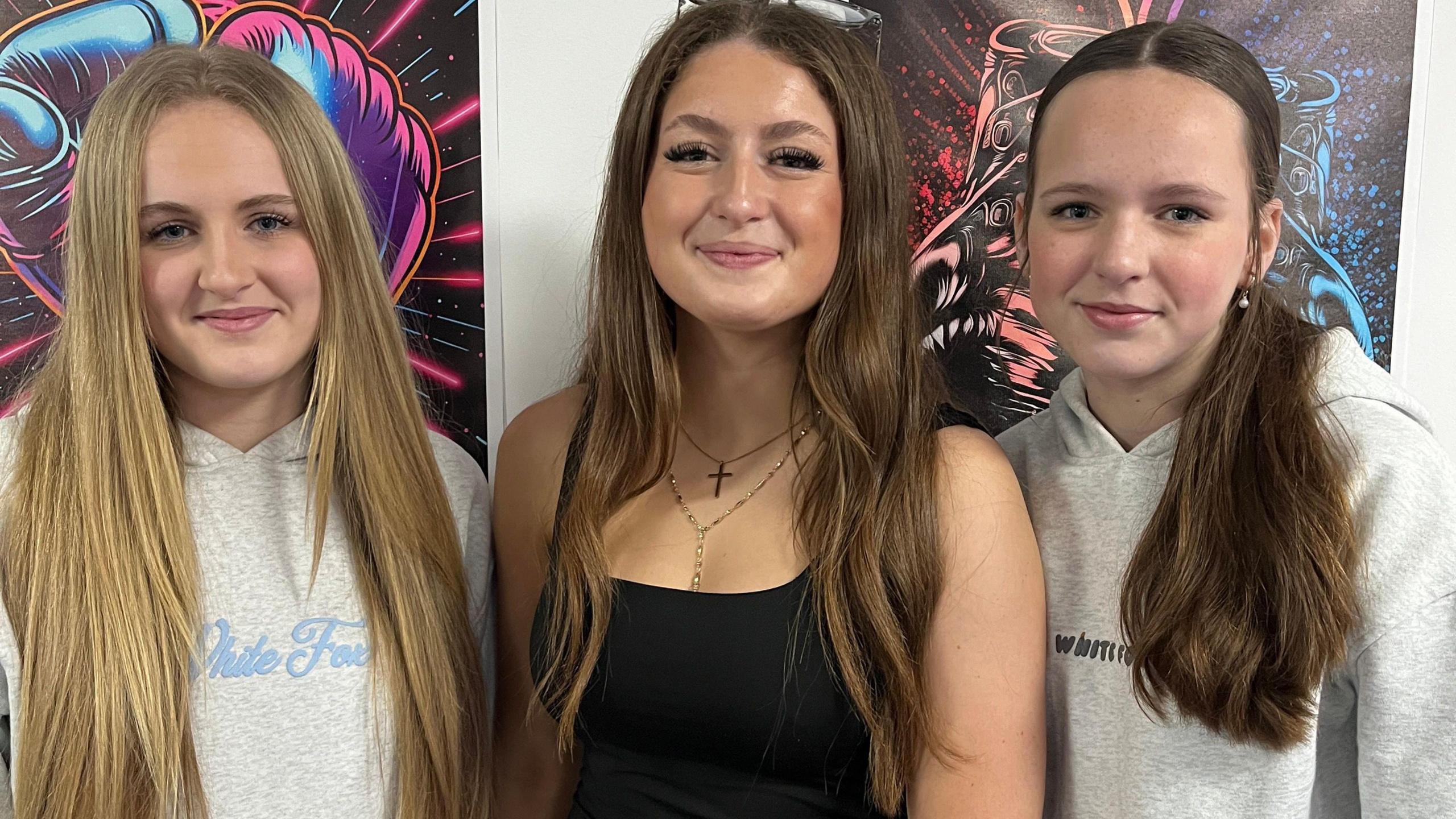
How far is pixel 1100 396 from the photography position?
150 centimetres

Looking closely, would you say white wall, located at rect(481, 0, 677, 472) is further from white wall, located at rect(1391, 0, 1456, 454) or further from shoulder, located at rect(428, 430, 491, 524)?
white wall, located at rect(1391, 0, 1456, 454)

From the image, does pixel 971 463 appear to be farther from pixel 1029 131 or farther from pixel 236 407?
pixel 236 407

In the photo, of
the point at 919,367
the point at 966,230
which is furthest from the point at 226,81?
the point at 966,230

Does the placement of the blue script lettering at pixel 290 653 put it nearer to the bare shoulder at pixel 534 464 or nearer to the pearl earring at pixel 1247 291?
the bare shoulder at pixel 534 464

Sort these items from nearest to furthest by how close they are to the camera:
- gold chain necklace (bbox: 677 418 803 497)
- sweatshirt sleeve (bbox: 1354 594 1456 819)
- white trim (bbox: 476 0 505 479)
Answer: sweatshirt sleeve (bbox: 1354 594 1456 819), gold chain necklace (bbox: 677 418 803 497), white trim (bbox: 476 0 505 479)

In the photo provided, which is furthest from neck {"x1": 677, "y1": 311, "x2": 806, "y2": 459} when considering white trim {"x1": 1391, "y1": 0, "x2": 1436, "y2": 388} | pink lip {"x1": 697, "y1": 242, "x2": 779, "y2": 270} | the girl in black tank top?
white trim {"x1": 1391, "y1": 0, "x2": 1436, "y2": 388}

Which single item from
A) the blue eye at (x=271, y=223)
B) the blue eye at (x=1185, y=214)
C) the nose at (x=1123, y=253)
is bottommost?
the nose at (x=1123, y=253)

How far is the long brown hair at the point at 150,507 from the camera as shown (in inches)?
52.7

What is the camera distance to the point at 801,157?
4.81 ft

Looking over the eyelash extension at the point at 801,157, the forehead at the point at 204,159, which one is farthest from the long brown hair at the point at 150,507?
the eyelash extension at the point at 801,157

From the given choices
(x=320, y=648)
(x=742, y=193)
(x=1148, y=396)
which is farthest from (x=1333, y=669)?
(x=320, y=648)

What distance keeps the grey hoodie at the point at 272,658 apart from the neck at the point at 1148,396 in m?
1.11

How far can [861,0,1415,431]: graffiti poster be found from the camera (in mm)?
1771

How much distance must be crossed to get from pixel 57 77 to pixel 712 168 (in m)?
1.09
